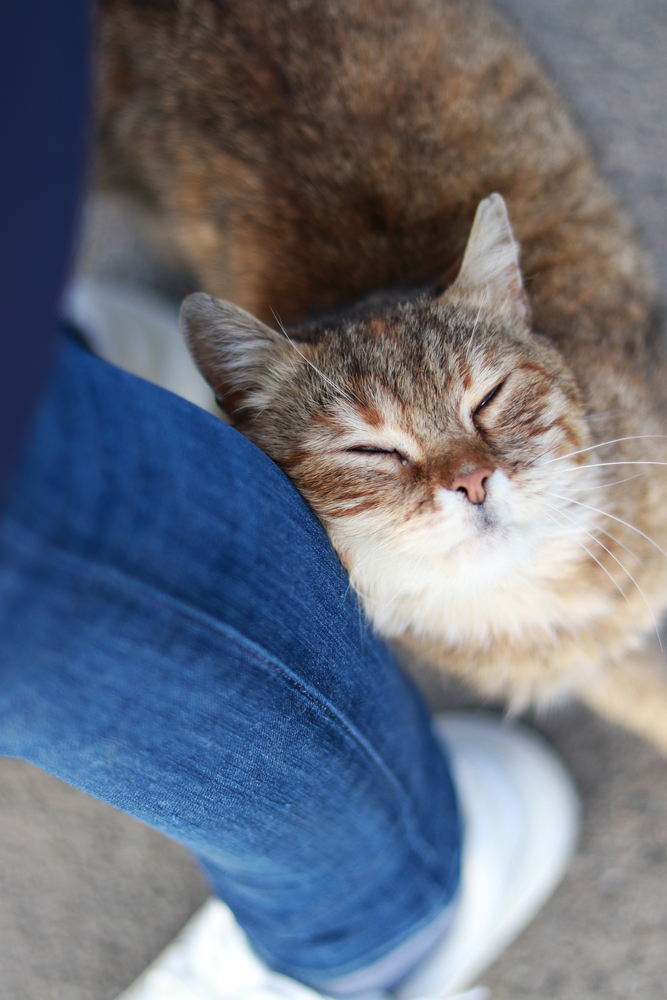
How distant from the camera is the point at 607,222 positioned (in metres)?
1.30

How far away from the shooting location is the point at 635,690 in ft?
4.06

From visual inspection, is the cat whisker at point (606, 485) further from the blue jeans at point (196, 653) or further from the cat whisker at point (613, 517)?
the blue jeans at point (196, 653)

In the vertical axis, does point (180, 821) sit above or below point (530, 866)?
above

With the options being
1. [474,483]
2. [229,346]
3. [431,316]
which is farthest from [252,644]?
[431,316]

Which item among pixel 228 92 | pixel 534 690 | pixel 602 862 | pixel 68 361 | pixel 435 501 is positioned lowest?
pixel 602 862

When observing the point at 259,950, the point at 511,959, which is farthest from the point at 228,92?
the point at 511,959

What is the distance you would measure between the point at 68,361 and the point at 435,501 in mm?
495

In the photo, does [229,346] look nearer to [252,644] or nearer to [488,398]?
[488,398]

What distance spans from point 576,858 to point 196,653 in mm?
1261

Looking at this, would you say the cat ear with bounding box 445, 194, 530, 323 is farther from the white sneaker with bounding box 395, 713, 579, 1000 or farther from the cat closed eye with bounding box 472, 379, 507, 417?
the white sneaker with bounding box 395, 713, 579, 1000

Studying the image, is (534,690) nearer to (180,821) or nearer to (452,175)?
(180,821)

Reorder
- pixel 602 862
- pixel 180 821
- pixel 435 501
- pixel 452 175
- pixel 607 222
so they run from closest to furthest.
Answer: pixel 180 821
pixel 435 501
pixel 452 175
pixel 607 222
pixel 602 862

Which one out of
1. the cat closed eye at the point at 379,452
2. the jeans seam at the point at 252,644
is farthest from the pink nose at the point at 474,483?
the jeans seam at the point at 252,644

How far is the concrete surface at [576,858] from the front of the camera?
1409 millimetres
